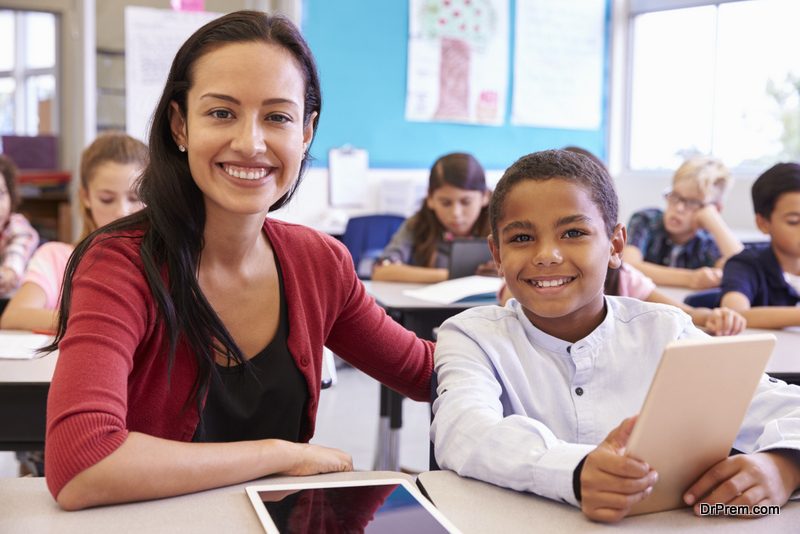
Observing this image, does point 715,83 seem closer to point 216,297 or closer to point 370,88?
point 370,88

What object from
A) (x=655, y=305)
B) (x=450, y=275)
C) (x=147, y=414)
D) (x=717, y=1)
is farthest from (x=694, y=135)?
(x=147, y=414)

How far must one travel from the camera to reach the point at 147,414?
4.05 ft

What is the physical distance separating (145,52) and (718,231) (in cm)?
300

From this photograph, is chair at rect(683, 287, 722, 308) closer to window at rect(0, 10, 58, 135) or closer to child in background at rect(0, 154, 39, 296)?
child in background at rect(0, 154, 39, 296)

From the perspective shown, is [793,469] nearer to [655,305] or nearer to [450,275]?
[655,305]

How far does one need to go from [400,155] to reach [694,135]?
6.40ft

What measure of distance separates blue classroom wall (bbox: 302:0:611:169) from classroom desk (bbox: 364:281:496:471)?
6.49 ft

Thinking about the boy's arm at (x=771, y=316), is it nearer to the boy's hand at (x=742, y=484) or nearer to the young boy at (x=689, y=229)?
the young boy at (x=689, y=229)

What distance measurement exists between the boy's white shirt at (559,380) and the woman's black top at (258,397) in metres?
0.25

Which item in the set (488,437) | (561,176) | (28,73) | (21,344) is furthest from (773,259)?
(28,73)

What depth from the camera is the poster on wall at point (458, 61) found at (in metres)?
5.14

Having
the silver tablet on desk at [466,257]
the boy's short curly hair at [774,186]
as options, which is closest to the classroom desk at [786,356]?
the boy's short curly hair at [774,186]

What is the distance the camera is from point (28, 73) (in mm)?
5387

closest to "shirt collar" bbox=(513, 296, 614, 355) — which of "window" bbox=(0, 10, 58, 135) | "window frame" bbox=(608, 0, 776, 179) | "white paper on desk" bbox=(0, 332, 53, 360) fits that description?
"white paper on desk" bbox=(0, 332, 53, 360)
